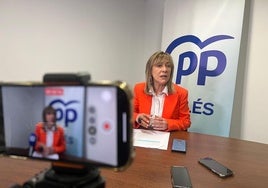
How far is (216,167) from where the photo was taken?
1196mm

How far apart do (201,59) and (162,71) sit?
0.71 metres

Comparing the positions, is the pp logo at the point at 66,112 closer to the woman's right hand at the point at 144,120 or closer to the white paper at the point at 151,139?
the white paper at the point at 151,139

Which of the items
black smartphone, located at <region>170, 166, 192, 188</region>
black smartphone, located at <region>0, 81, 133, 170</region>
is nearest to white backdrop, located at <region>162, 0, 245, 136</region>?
black smartphone, located at <region>170, 166, 192, 188</region>

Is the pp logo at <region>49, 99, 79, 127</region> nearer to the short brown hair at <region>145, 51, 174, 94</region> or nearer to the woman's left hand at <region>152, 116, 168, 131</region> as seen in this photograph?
the woman's left hand at <region>152, 116, 168, 131</region>

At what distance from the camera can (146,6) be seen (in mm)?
3270

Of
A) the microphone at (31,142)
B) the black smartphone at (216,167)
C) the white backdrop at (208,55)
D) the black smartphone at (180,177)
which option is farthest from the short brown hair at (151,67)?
the microphone at (31,142)

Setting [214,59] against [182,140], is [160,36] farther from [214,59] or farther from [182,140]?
[182,140]

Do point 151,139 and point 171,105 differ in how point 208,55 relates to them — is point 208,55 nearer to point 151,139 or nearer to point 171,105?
point 171,105

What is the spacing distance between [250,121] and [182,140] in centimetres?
135

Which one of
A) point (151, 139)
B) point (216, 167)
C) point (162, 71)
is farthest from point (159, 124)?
point (216, 167)

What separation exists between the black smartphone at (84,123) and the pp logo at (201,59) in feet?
7.07

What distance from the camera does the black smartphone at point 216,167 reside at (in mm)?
1145

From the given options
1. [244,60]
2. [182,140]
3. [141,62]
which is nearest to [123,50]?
[141,62]

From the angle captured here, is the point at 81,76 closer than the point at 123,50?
Yes
